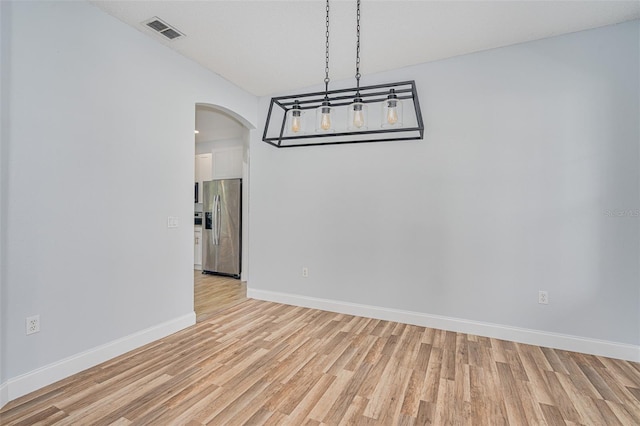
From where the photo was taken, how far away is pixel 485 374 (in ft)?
7.47

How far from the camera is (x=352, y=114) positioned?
2.33 m

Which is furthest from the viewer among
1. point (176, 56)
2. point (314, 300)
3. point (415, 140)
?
point (314, 300)

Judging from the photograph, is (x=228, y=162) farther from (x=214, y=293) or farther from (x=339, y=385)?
(x=339, y=385)

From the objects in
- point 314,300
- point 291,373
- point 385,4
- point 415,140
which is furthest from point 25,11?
point 314,300

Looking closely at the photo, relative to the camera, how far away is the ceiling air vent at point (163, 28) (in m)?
2.54

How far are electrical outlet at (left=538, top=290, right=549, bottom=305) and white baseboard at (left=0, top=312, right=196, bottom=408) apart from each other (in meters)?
3.54

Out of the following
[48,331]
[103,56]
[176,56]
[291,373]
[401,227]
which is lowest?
[291,373]

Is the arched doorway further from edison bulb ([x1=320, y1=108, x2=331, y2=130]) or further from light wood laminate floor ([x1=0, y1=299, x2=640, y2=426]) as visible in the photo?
edison bulb ([x1=320, y1=108, x2=331, y2=130])

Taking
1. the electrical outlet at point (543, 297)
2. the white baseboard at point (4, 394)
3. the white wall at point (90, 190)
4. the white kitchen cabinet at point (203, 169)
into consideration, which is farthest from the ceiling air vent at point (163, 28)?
the electrical outlet at point (543, 297)

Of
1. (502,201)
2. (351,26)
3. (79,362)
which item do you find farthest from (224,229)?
(502,201)

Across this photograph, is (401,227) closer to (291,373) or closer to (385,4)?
(291,373)

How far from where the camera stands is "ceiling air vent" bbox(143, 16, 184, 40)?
8.34ft

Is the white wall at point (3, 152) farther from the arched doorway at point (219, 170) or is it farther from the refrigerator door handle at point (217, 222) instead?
the refrigerator door handle at point (217, 222)

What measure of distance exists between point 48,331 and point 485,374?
321cm
